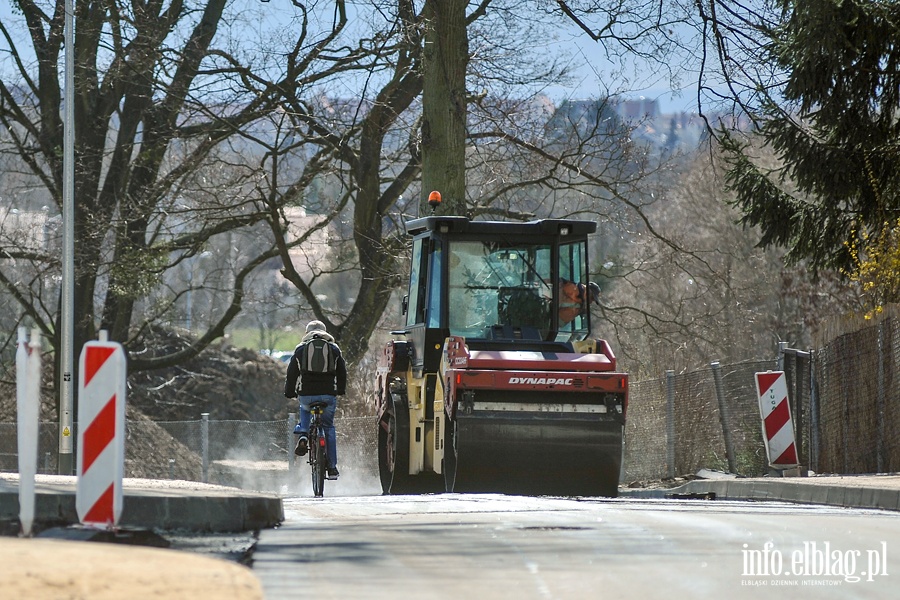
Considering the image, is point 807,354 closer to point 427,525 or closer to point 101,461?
point 427,525

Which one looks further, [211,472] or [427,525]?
[211,472]

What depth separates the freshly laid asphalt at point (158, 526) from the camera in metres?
5.61

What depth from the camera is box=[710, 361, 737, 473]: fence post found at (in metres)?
19.0

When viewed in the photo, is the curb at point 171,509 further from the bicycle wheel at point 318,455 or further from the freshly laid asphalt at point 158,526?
the bicycle wheel at point 318,455

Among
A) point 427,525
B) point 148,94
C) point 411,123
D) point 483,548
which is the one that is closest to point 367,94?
point 411,123

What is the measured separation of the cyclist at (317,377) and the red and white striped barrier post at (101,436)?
8.11 meters

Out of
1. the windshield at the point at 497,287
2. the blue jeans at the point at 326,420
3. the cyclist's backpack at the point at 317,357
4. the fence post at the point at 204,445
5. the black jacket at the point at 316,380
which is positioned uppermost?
the windshield at the point at 497,287

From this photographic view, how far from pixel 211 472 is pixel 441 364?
12077 millimetres

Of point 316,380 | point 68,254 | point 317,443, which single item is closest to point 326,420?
Answer: point 317,443

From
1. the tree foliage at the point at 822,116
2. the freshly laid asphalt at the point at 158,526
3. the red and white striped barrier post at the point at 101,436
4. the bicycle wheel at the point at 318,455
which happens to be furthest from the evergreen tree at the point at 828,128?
the red and white striped barrier post at the point at 101,436

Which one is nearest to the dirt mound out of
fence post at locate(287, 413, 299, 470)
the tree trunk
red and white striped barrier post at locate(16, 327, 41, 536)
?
fence post at locate(287, 413, 299, 470)

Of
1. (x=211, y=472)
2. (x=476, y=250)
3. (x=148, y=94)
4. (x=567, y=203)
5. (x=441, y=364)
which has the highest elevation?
(x=148, y=94)

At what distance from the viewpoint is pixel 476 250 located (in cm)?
1552

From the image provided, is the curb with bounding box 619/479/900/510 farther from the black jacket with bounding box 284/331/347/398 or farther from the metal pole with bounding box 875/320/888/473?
the black jacket with bounding box 284/331/347/398
